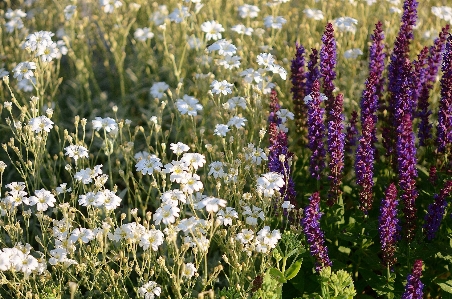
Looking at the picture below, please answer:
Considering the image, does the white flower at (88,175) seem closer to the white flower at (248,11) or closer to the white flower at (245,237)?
the white flower at (245,237)

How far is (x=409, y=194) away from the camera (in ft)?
9.75

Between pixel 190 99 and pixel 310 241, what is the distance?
5.54 ft

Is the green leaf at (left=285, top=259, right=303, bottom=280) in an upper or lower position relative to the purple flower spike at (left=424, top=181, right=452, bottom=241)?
lower

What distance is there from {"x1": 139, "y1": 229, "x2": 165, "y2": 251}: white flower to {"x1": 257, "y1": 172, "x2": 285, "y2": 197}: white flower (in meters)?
0.56

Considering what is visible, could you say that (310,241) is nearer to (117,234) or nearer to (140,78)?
(117,234)

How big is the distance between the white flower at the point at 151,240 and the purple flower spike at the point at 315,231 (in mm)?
705

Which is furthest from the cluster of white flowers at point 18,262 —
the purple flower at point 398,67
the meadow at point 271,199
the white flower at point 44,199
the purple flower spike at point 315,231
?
the purple flower at point 398,67

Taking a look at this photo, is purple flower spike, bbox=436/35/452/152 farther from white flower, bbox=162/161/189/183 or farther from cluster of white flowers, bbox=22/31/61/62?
cluster of white flowers, bbox=22/31/61/62

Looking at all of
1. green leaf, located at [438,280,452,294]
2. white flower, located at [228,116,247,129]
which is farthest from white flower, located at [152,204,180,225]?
green leaf, located at [438,280,452,294]

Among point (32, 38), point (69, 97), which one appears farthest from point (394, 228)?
point (69, 97)

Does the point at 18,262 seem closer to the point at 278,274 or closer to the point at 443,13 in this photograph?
the point at 278,274

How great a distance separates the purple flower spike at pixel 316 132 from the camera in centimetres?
306

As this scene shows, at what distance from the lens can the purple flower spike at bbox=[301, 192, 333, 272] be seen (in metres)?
2.71

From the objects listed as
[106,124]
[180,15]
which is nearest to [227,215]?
[106,124]
